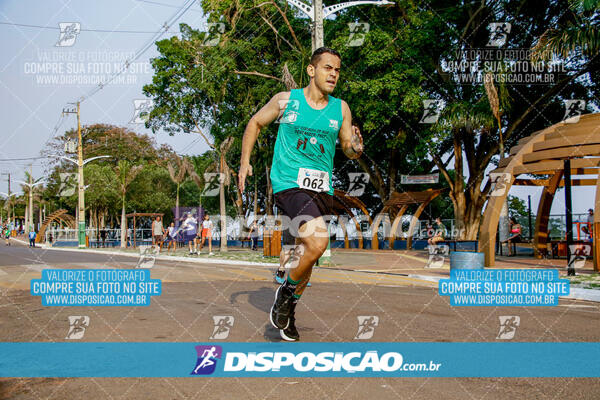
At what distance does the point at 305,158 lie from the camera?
445cm

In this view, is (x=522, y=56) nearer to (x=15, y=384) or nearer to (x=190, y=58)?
(x=190, y=58)

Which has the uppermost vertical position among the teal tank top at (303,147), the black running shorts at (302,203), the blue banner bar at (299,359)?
the teal tank top at (303,147)

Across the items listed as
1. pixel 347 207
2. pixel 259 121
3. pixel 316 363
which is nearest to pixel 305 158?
pixel 259 121

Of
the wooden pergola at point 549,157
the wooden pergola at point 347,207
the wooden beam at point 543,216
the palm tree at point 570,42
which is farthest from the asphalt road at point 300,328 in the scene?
the wooden pergola at point 347,207

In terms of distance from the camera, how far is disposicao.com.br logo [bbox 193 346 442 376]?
3414 mm

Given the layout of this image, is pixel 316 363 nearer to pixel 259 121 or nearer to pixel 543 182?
pixel 259 121

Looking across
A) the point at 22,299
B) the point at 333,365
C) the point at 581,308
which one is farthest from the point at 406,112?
the point at 333,365

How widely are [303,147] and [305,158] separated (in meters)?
0.09

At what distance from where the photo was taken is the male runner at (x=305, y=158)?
4.23 meters

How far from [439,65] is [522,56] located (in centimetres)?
353

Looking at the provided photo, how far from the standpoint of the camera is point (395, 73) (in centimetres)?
2250

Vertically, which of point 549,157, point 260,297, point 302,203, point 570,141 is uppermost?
point 570,141

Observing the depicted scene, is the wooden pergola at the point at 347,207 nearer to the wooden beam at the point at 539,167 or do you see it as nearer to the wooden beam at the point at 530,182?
the wooden beam at the point at 530,182

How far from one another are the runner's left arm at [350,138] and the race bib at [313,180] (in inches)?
12.9
